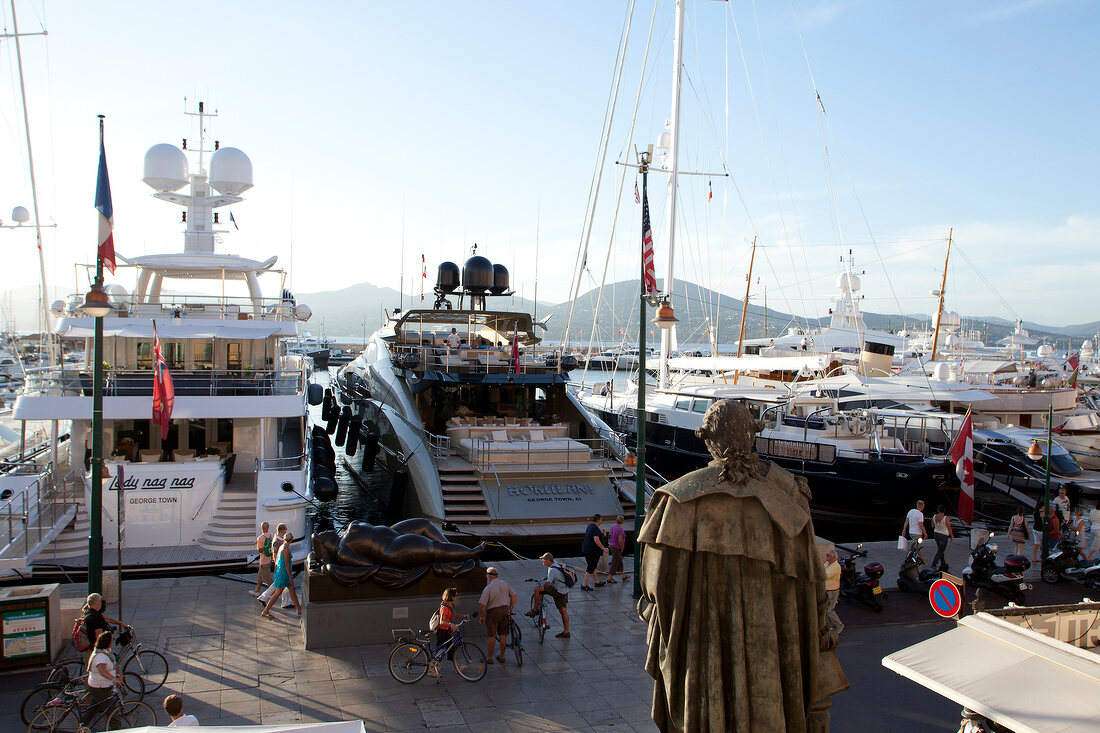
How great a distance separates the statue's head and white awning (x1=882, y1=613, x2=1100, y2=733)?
331 cm

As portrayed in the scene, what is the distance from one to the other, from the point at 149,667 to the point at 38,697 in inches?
45.1

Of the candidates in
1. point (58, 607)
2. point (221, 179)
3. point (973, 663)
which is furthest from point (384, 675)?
point (221, 179)

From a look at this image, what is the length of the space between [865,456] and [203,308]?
17207 mm

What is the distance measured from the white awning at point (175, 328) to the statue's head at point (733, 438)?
42.8ft

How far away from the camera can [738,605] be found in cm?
358

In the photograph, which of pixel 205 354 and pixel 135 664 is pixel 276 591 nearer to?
pixel 135 664

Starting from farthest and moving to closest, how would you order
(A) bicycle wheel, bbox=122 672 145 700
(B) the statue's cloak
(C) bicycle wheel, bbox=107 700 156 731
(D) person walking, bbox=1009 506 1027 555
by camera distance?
(D) person walking, bbox=1009 506 1027 555, (A) bicycle wheel, bbox=122 672 145 700, (C) bicycle wheel, bbox=107 700 156 731, (B) the statue's cloak

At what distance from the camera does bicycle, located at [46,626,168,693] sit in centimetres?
782

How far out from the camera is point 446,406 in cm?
1989

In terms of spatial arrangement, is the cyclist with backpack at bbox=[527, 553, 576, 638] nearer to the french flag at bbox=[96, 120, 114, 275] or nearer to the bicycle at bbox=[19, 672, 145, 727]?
the bicycle at bbox=[19, 672, 145, 727]

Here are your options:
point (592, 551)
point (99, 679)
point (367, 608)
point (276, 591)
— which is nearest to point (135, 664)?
point (99, 679)

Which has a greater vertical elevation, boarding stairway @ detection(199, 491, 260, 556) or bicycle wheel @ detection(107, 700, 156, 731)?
boarding stairway @ detection(199, 491, 260, 556)

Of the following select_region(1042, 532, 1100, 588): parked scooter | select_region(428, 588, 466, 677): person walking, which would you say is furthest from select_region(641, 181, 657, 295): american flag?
select_region(1042, 532, 1100, 588): parked scooter

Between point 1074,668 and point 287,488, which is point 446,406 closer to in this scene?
point 287,488
